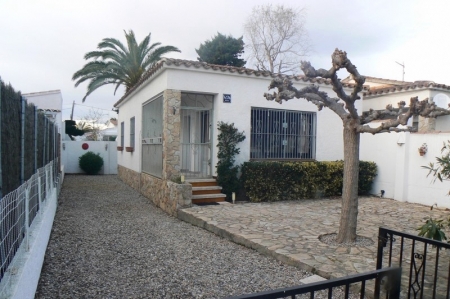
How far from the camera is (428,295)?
3.80m

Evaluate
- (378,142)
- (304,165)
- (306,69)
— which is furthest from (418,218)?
(306,69)

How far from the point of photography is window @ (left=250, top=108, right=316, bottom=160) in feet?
34.3

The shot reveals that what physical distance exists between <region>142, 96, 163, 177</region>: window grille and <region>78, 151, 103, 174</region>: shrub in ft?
25.6

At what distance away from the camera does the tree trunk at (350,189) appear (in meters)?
5.71

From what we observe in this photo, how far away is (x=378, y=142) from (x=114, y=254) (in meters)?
9.38

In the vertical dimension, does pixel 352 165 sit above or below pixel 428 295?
above

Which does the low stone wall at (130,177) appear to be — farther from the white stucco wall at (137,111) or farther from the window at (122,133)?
the window at (122,133)

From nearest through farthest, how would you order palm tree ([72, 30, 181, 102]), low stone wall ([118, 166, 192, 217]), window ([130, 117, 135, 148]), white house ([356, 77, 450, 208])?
1. low stone wall ([118, 166, 192, 217])
2. white house ([356, 77, 450, 208])
3. window ([130, 117, 135, 148])
4. palm tree ([72, 30, 181, 102])

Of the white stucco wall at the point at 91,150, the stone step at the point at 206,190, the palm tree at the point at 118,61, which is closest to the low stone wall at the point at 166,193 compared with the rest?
the stone step at the point at 206,190

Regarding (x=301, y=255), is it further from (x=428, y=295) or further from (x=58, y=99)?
(x=58, y=99)

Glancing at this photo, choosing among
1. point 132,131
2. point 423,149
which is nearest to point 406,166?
point 423,149

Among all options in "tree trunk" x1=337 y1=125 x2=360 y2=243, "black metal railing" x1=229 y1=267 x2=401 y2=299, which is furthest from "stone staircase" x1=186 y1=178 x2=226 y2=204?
"black metal railing" x1=229 y1=267 x2=401 y2=299

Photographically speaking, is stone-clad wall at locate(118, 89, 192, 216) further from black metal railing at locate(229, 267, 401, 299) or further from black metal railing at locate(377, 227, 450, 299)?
black metal railing at locate(229, 267, 401, 299)

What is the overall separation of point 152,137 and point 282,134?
4114 millimetres
